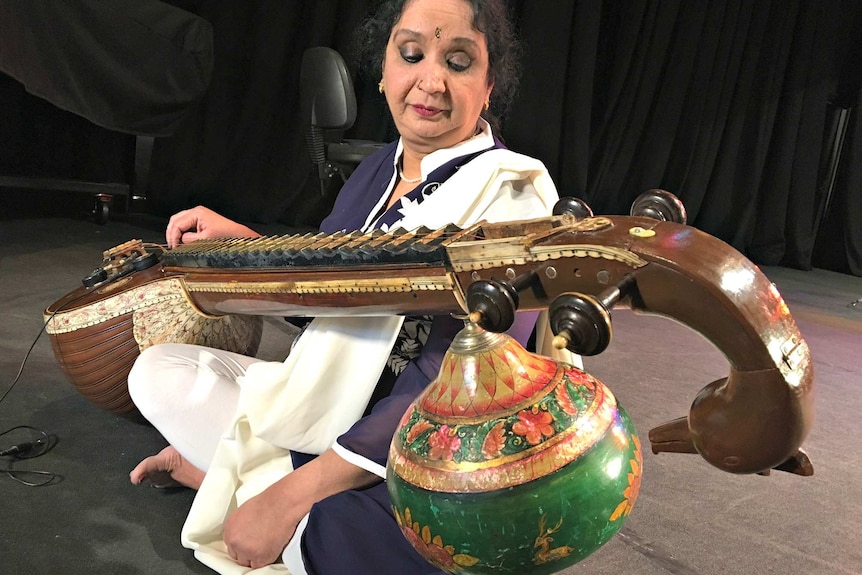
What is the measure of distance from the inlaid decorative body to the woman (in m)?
0.35

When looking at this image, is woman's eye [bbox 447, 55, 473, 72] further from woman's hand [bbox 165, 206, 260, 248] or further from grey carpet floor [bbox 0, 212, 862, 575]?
grey carpet floor [bbox 0, 212, 862, 575]

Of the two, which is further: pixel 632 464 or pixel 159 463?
pixel 159 463

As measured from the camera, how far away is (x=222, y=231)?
55.7 inches

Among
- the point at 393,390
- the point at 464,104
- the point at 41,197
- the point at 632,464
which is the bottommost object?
the point at 41,197

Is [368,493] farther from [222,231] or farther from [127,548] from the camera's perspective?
[222,231]

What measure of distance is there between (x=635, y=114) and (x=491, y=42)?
4286mm

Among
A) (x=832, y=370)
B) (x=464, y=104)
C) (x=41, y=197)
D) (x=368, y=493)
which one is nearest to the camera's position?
(x=368, y=493)

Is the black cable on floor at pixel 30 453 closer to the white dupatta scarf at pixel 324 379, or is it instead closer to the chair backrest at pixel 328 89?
the white dupatta scarf at pixel 324 379

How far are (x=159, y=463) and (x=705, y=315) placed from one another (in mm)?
1091

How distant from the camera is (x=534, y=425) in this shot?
571mm

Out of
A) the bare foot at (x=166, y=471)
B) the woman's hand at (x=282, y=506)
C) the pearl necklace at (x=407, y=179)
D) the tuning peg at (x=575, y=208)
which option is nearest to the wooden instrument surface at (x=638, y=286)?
the tuning peg at (x=575, y=208)

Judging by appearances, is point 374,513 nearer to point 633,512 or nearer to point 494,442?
point 494,442

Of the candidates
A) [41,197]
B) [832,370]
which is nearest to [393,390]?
[832,370]

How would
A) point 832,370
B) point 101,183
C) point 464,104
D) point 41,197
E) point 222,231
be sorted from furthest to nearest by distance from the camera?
point 41,197 → point 101,183 → point 832,370 → point 222,231 → point 464,104
